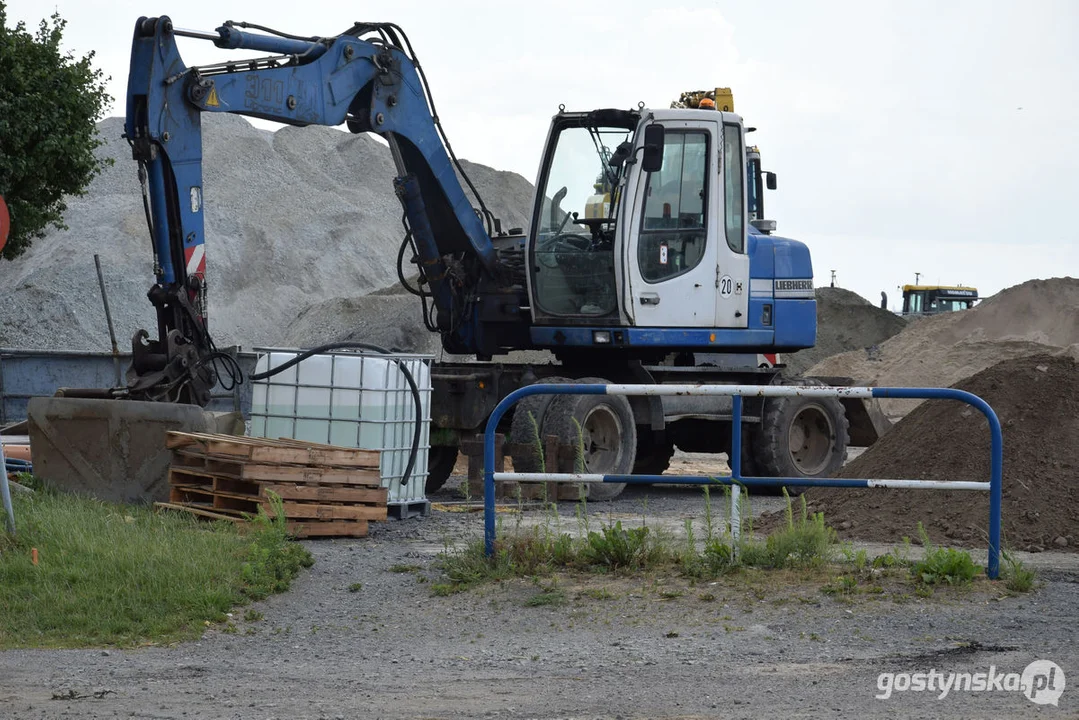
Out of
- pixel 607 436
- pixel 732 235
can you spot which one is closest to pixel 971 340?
pixel 732 235

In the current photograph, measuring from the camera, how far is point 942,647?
6.50m

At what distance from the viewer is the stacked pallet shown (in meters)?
9.82

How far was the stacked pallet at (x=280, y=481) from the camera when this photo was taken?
32.2 ft

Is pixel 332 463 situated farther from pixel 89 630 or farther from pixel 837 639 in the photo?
pixel 837 639

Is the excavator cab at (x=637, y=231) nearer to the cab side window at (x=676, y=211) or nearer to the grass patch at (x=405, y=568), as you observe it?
the cab side window at (x=676, y=211)

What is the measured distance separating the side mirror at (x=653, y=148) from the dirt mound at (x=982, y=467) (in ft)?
11.5

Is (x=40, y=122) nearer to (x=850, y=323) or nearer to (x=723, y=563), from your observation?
(x=723, y=563)

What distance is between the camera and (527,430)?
1335 centimetres

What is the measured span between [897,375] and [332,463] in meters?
25.4

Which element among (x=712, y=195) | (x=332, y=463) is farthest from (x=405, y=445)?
(x=712, y=195)

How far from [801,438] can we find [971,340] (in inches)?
824

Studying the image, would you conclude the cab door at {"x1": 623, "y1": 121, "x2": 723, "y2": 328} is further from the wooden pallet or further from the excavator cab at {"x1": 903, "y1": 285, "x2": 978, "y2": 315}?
the excavator cab at {"x1": 903, "y1": 285, "x2": 978, "y2": 315}

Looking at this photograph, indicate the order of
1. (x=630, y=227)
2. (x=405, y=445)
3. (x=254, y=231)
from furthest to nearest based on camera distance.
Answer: (x=254, y=231) → (x=630, y=227) → (x=405, y=445)

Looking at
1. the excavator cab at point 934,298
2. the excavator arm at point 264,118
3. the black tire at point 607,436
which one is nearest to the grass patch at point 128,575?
the excavator arm at point 264,118
